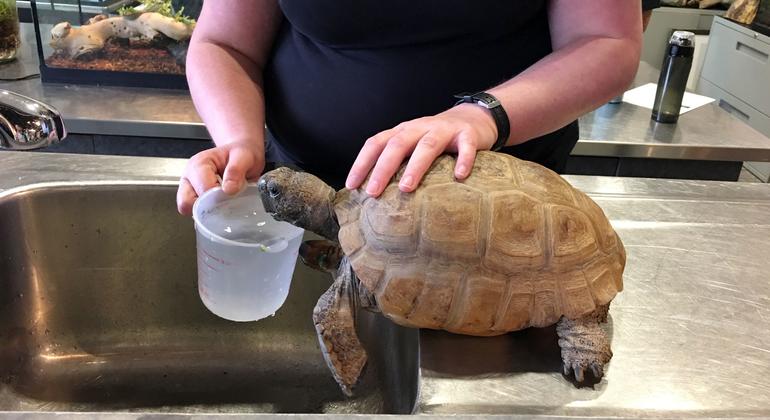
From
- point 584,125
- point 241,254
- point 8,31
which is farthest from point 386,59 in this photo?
point 8,31

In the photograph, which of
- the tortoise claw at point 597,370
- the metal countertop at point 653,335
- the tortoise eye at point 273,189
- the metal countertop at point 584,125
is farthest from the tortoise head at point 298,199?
the metal countertop at point 584,125

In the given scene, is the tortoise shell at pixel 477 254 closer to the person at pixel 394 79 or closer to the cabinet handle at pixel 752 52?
the person at pixel 394 79

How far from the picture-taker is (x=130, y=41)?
1719 millimetres

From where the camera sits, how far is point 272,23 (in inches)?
39.2

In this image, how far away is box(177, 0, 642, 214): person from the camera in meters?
0.74

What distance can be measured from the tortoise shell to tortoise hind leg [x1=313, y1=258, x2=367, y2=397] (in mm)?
49

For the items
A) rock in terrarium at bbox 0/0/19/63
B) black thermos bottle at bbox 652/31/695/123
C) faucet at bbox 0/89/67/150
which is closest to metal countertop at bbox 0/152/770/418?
faucet at bbox 0/89/67/150

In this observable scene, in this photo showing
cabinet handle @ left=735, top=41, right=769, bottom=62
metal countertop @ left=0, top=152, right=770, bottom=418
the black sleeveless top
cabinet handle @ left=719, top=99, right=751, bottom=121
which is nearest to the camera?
metal countertop @ left=0, top=152, right=770, bottom=418

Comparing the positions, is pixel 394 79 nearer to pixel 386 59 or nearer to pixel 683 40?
pixel 386 59

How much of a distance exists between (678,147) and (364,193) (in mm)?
1083

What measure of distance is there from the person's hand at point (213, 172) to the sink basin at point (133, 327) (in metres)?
0.21

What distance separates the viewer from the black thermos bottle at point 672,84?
1638 millimetres

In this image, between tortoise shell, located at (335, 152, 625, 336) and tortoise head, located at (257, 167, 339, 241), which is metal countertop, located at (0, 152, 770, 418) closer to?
tortoise shell, located at (335, 152, 625, 336)

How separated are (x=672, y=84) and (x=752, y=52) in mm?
1966
